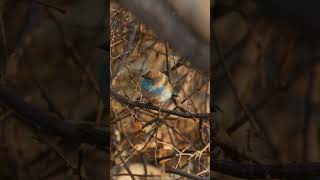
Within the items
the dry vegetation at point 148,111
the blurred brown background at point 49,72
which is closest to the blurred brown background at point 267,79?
the dry vegetation at point 148,111

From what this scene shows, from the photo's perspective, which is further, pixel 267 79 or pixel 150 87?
pixel 150 87

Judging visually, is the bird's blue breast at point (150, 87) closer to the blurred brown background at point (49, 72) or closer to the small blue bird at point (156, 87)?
the small blue bird at point (156, 87)

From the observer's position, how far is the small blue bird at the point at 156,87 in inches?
72.7

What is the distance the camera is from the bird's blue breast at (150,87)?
1851 millimetres

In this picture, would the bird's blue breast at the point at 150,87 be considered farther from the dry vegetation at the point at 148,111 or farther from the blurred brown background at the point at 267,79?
the blurred brown background at the point at 267,79

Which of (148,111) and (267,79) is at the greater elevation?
(267,79)

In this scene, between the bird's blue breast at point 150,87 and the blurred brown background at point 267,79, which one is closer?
the blurred brown background at point 267,79

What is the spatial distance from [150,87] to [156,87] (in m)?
0.02

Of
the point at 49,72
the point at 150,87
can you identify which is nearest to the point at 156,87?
the point at 150,87

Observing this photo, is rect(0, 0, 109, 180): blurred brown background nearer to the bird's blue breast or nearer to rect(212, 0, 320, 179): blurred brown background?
the bird's blue breast

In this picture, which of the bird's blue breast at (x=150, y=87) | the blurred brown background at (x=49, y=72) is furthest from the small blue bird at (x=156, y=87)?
the blurred brown background at (x=49, y=72)

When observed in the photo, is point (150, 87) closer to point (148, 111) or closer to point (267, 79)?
point (148, 111)

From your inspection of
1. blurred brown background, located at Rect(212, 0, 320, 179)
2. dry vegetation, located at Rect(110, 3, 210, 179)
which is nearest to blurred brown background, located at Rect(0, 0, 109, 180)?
dry vegetation, located at Rect(110, 3, 210, 179)

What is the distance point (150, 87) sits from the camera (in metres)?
1.85
